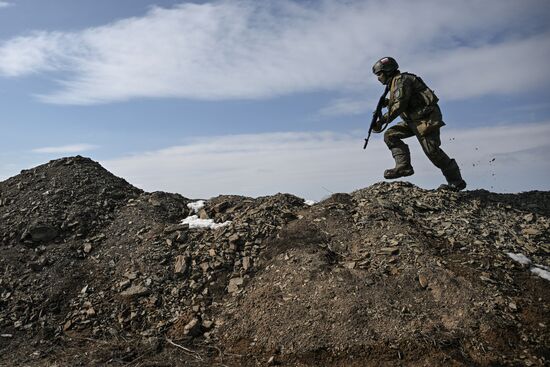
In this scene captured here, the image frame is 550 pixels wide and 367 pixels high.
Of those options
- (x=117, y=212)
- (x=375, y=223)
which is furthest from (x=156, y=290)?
(x=375, y=223)

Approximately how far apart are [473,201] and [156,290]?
18.6 feet

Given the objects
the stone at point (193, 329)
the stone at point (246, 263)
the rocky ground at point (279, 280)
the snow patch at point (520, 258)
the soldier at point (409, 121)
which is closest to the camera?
the rocky ground at point (279, 280)

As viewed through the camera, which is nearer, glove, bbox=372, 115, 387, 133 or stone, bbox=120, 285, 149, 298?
stone, bbox=120, 285, 149, 298


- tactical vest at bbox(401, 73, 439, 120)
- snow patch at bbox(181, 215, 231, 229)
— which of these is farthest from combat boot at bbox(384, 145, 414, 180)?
snow patch at bbox(181, 215, 231, 229)

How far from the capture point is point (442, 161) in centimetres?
877

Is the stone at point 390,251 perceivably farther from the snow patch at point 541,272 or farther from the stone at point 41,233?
the stone at point 41,233

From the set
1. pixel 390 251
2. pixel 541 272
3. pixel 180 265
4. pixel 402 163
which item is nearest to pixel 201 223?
pixel 180 265

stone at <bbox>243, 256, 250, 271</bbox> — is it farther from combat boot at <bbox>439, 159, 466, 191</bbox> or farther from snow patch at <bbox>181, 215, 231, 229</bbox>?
combat boot at <bbox>439, 159, 466, 191</bbox>

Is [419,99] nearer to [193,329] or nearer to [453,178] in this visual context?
[453,178]

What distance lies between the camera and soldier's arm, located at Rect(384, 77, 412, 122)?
27.6 ft

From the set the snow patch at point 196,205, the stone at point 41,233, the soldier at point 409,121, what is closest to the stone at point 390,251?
the soldier at point 409,121

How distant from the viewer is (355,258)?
6945mm

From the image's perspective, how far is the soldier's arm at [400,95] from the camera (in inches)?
331

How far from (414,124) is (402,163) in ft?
2.45
